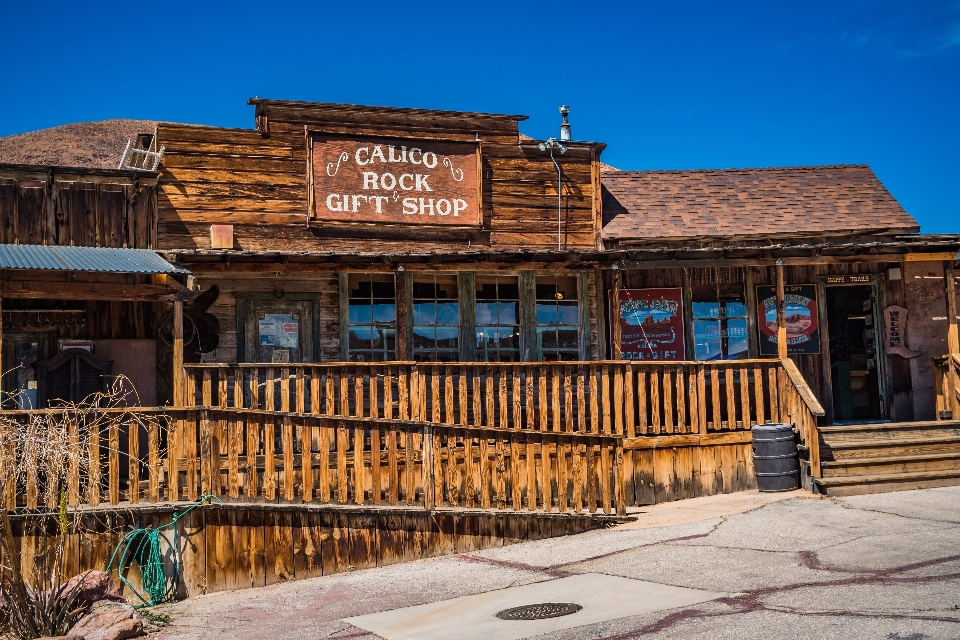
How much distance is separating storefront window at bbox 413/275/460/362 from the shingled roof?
2894 mm

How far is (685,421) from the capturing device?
1250cm

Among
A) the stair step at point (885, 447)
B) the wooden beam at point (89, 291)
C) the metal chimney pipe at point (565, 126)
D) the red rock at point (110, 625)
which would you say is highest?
the metal chimney pipe at point (565, 126)

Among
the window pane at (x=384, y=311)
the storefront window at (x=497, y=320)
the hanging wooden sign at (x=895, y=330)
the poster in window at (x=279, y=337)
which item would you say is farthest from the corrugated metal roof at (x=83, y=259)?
the hanging wooden sign at (x=895, y=330)

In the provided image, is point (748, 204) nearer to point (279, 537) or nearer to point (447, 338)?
point (447, 338)

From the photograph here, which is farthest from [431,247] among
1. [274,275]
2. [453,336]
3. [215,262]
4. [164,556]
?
[164,556]

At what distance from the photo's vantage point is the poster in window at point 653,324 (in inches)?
587

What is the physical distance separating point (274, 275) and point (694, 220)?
7.13m

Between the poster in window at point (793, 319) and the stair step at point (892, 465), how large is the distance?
134 inches

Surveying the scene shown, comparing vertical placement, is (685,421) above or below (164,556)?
above

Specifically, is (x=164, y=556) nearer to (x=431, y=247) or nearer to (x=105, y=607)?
(x=105, y=607)

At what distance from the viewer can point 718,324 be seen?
15.1 meters

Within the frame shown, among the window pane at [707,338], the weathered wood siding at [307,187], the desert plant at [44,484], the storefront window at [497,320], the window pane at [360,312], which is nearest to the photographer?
the desert plant at [44,484]

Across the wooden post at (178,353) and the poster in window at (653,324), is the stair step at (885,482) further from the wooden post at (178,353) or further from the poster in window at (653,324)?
the wooden post at (178,353)

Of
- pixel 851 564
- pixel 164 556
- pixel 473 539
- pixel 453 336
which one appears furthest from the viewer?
pixel 453 336
